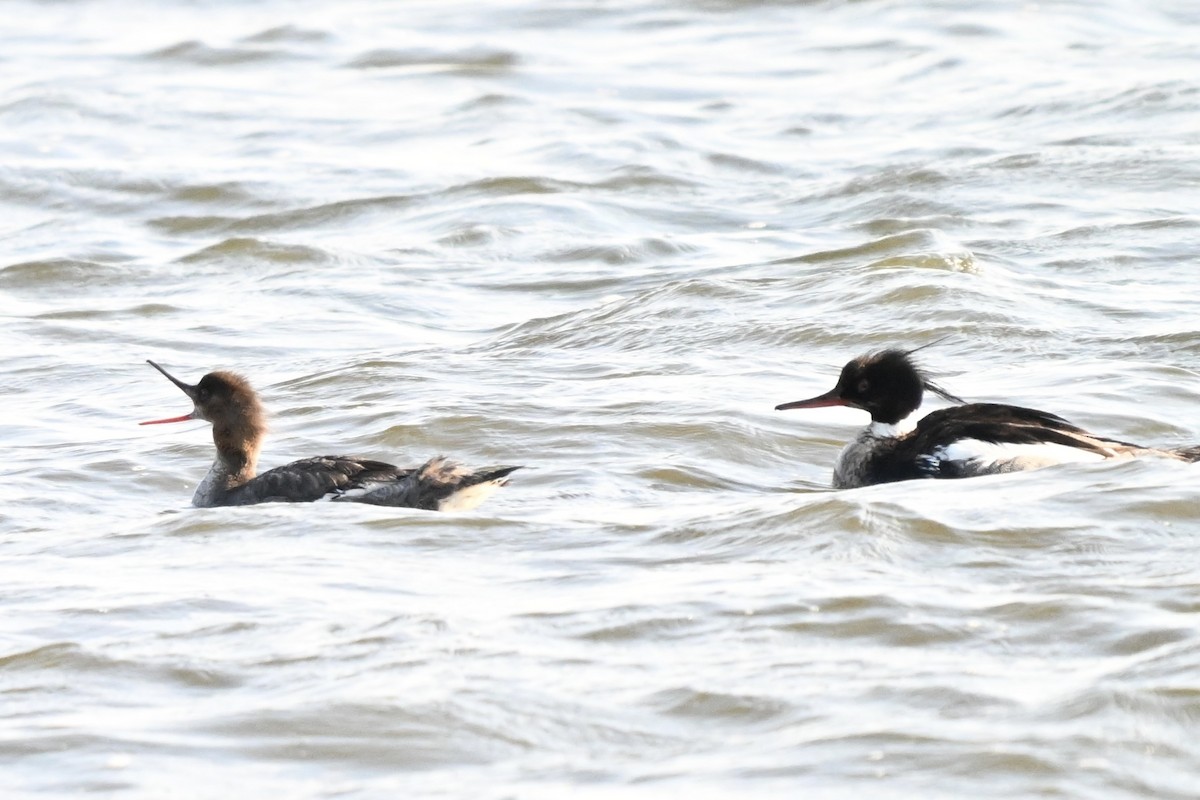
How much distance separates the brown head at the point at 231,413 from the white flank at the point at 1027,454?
2897 millimetres

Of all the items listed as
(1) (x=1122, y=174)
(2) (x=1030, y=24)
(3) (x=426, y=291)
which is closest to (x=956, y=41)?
(2) (x=1030, y=24)

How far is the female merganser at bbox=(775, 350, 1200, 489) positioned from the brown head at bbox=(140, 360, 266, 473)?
2158 millimetres

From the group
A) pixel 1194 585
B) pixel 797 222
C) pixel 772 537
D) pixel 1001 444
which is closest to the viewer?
pixel 1194 585

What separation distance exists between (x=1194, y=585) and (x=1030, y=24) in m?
16.1

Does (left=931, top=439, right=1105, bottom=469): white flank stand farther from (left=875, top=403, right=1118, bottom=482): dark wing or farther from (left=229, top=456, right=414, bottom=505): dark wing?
(left=229, top=456, right=414, bottom=505): dark wing

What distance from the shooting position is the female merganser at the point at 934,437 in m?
7.89

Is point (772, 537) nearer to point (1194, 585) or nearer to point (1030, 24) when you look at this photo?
point (1194, 585)

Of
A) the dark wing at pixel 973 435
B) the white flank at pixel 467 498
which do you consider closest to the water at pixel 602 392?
the white flank at pixel 467 498

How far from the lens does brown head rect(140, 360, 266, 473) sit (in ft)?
28.4

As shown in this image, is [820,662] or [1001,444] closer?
[820,662]

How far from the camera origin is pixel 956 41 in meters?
21.1

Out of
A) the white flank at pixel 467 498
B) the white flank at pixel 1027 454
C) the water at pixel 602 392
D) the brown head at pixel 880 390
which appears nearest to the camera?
the water at pixel 602 392

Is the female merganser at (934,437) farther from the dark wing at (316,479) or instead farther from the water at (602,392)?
the dark wing at (316,479)

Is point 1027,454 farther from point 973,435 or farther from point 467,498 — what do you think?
point 467,498
